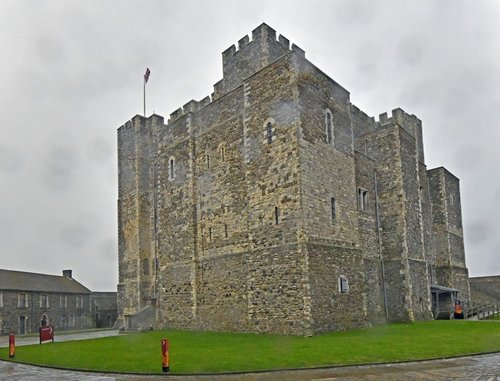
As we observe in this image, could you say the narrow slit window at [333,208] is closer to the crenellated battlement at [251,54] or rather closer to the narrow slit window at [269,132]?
the narrow slit window at [269,132]

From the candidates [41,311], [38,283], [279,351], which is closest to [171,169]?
[279,351]

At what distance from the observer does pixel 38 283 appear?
176ft

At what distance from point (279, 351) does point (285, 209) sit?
742 cm

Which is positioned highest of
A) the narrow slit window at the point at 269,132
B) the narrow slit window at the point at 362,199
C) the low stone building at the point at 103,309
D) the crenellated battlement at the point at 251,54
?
the crenellated battlement at the point at 251,54

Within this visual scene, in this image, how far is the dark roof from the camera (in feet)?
161

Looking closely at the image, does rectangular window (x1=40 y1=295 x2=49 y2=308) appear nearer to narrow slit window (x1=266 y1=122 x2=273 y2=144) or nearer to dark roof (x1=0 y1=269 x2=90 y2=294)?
dark roof (x1=0 y1=269 x2=90 y2=294)

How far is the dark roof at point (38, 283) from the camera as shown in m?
49.0

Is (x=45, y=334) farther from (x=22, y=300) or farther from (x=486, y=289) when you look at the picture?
(x=486, y=289)

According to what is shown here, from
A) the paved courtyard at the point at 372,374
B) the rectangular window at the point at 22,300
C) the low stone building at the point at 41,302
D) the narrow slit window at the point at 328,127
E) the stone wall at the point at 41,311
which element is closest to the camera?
the paved courtyard at the point at 372,374

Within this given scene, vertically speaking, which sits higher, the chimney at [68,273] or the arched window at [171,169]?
the arched window at [171,169]

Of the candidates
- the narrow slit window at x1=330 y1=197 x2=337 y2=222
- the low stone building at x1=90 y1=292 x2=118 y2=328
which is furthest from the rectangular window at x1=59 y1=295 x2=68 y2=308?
the narrow slit window at x1=330 y1=197 x2=337 y2=222

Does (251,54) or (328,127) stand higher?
(251,54)

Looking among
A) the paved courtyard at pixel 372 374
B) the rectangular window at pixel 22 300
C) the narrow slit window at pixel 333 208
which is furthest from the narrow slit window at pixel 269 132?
the rectangular window at pixel 22 300

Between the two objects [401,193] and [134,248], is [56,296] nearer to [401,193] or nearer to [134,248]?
[134,248]
